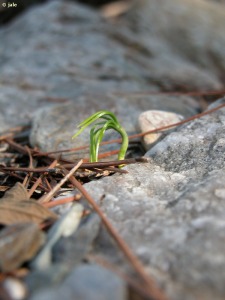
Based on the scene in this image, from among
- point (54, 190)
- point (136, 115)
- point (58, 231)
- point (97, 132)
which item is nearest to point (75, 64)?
point (136, 115)

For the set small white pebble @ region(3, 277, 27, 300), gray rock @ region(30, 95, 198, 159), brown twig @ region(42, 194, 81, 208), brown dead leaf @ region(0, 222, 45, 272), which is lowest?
gray rock @ region(30, 95, 198, 159)

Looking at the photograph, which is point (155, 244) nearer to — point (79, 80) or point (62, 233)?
point (62, 233)

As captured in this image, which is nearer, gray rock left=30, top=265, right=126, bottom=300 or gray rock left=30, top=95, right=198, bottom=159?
gray rock left=30, top=265, right=126, bottom=300

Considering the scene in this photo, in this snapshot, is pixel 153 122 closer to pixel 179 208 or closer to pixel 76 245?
pixel 179 208

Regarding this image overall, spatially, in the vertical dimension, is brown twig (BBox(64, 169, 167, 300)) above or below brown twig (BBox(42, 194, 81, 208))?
below

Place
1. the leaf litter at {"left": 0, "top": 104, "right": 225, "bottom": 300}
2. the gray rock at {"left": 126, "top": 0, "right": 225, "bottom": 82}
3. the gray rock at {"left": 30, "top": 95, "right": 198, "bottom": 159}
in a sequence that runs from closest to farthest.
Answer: the leaf litter at {"left": 0, "top": 104, "right": 225, "bottom": 300}, the gray rock at {"left": 30, "top": 95, "right": 198, "bottom": 159}, the gray rock at {"left": 126, "top": 0, "right": 225, "bottom": 82}

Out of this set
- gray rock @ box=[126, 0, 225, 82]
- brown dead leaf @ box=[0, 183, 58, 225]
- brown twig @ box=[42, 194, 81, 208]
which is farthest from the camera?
gray rock @ box=[126, 0, 225, 82]

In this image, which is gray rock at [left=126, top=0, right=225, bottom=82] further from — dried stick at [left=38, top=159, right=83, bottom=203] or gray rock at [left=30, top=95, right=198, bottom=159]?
dried stick at [left=38, top=159, right=83, bottom=203]

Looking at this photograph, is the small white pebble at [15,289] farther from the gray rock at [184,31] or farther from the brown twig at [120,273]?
the gray rock at [184,31]

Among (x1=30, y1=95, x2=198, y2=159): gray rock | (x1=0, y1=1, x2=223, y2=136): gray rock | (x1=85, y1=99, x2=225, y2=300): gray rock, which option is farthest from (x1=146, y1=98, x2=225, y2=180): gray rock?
(x1=0, y1=1, x2=223, y2=136): gray rock
